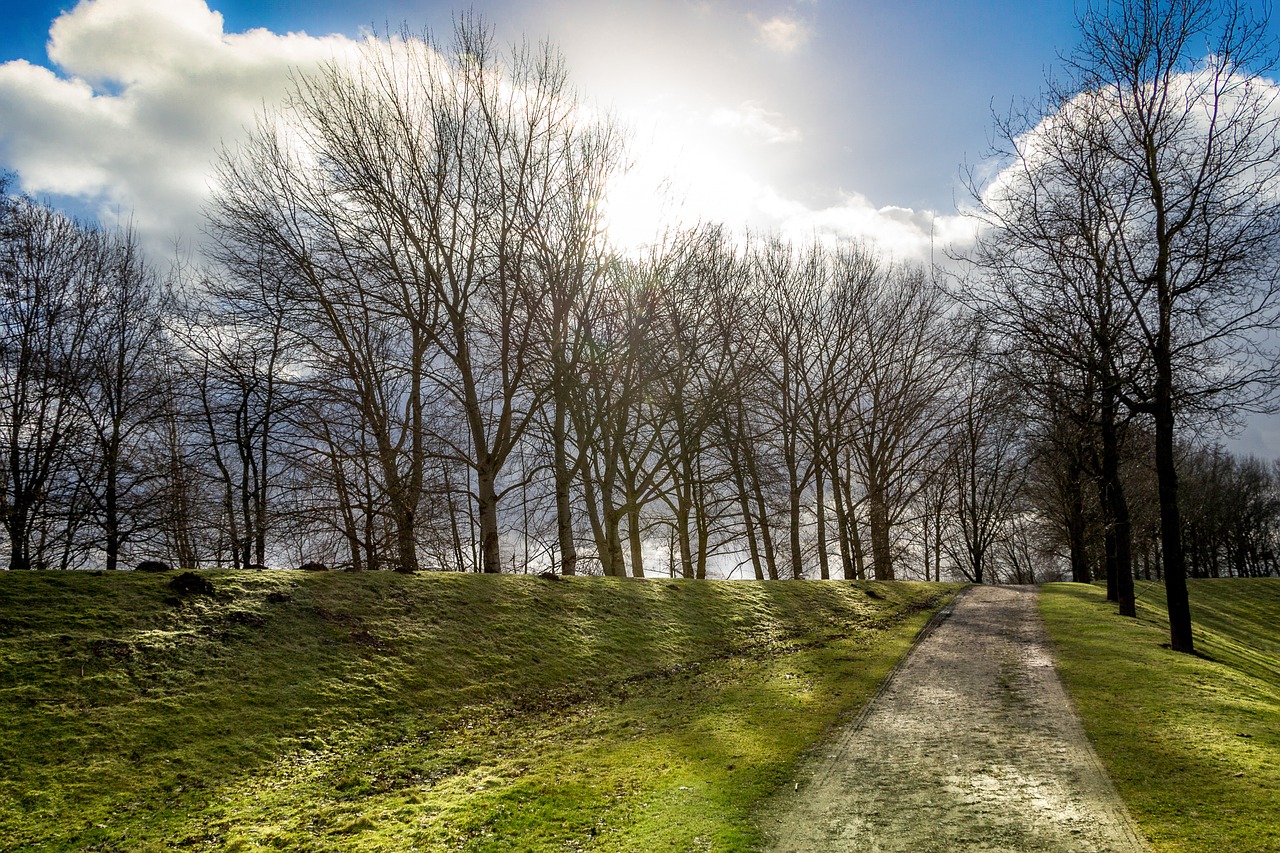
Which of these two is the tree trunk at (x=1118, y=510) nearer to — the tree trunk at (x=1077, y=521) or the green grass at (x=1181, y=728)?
the green grass at (x=1181, y=728)

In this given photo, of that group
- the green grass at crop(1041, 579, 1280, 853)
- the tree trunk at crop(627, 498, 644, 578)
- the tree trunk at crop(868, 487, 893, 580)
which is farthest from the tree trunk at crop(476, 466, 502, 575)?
the tree trunk at crop(868, 487, 893, 580)

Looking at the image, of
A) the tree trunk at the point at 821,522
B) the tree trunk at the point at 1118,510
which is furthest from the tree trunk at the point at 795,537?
the tree trunk at the point at 1118,510

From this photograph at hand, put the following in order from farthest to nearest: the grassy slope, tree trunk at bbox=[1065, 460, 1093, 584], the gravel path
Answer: tree trunk at bbox=[1065, 460, 1093, 584] < the grassy slope < the gravel path

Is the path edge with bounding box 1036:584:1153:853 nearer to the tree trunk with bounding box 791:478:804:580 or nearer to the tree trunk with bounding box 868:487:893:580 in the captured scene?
the tree trunk with bounding box 791:478:804:580

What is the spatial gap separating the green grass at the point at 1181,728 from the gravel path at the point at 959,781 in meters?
0.34

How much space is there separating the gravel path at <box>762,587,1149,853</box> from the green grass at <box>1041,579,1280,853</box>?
1.11 ft

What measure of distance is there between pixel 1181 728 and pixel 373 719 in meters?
11.2

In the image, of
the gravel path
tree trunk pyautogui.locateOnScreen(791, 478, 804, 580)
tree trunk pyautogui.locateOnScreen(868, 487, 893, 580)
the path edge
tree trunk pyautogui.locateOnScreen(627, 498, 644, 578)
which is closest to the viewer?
the path edge

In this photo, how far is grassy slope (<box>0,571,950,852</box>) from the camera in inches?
256

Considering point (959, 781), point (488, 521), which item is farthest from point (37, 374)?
point (959, 781)

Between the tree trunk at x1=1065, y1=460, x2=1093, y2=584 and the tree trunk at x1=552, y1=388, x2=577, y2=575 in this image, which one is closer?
the tree trunk at x1=552, y1=388, x2=577, y2=575

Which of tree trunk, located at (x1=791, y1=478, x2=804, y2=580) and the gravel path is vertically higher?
tree trunk, located at (x1=791, y1=478, x2=804, y2=580)

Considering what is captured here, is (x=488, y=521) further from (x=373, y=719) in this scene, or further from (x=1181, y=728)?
(x=1181, y=728)

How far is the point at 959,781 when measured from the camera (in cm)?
741
